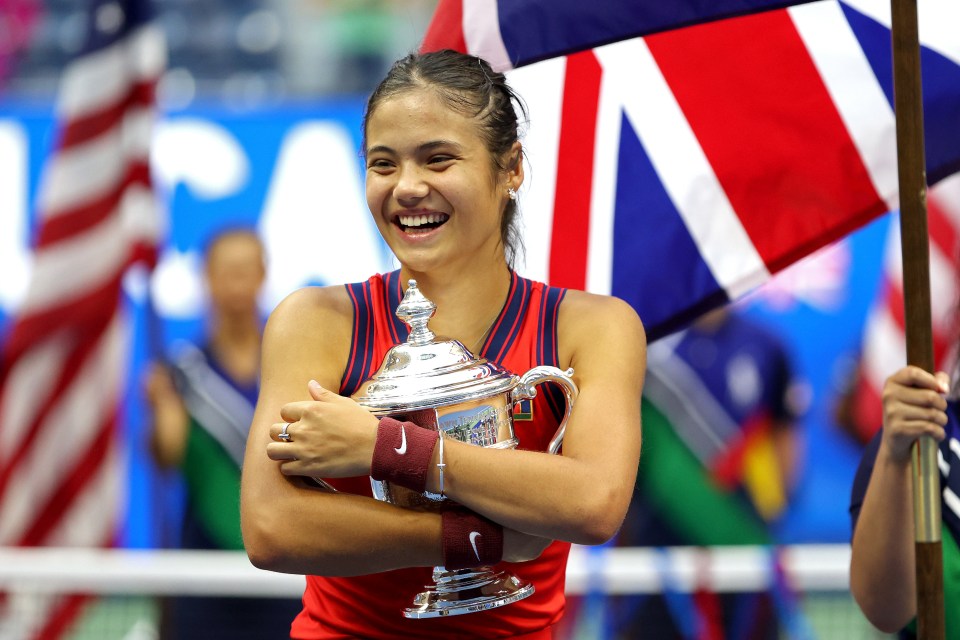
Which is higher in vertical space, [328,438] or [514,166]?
[514,166]

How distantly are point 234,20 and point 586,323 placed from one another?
1054 centimetres

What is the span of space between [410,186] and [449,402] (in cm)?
37

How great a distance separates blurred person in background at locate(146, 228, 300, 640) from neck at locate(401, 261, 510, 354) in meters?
2.65

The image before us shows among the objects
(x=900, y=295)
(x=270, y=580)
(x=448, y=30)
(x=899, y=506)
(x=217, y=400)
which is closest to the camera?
(x=899, y=506)

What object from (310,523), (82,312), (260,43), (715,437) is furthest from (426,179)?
(260,43)

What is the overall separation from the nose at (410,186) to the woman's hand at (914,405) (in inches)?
34.7

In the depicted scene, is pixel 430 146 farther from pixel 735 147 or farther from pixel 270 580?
pixel 270 580

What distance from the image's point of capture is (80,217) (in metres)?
4.99

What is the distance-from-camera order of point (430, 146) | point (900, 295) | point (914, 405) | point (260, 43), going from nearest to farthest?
point (430, 146) → point (914, 405) → point (900, 295) → point (260, 43)

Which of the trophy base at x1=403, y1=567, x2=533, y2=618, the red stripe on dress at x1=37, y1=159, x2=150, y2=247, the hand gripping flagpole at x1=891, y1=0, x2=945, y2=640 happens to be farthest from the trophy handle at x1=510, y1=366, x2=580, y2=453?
the red stripe on dress at x1=37, y1=159, x2=150, y2=247

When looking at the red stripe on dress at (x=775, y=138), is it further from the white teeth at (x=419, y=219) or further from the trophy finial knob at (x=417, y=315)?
the trophy finial knob at (x=417, y=315)

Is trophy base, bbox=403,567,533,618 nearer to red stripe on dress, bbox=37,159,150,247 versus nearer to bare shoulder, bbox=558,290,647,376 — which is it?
bare shoulder, bbox=558,290,647,376

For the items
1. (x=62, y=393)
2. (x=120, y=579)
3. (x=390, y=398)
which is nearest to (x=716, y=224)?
(x=390, y=398)

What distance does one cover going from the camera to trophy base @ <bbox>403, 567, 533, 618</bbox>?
1982mm
